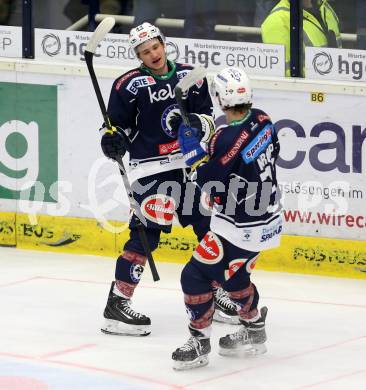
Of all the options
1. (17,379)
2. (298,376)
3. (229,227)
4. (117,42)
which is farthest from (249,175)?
(117,42)

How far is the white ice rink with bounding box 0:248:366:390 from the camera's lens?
6.96 meters

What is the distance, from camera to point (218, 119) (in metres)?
9.69

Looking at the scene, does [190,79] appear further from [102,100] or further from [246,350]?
[246,350]

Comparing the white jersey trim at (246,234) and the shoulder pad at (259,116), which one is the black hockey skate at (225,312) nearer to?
the white jersey trim at (246,234)

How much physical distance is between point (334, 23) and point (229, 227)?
2.73 metres

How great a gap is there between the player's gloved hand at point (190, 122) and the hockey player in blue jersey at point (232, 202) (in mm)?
288

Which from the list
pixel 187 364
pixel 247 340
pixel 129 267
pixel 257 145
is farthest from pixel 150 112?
pixel 187 364

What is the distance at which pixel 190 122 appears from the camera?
25.0 ft

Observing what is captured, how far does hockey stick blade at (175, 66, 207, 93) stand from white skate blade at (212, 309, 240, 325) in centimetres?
151

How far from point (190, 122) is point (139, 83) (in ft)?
1.52

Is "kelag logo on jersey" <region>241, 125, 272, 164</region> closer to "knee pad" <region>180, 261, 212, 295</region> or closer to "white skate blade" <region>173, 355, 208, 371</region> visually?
"knee pad" <region>180, 261, 212, 295</region>

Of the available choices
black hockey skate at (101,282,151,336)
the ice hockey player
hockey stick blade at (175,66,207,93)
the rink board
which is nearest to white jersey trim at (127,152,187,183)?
the ice hockey player

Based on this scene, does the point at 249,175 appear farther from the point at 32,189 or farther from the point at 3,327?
the point at 32,189

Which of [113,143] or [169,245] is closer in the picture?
[113,143]
